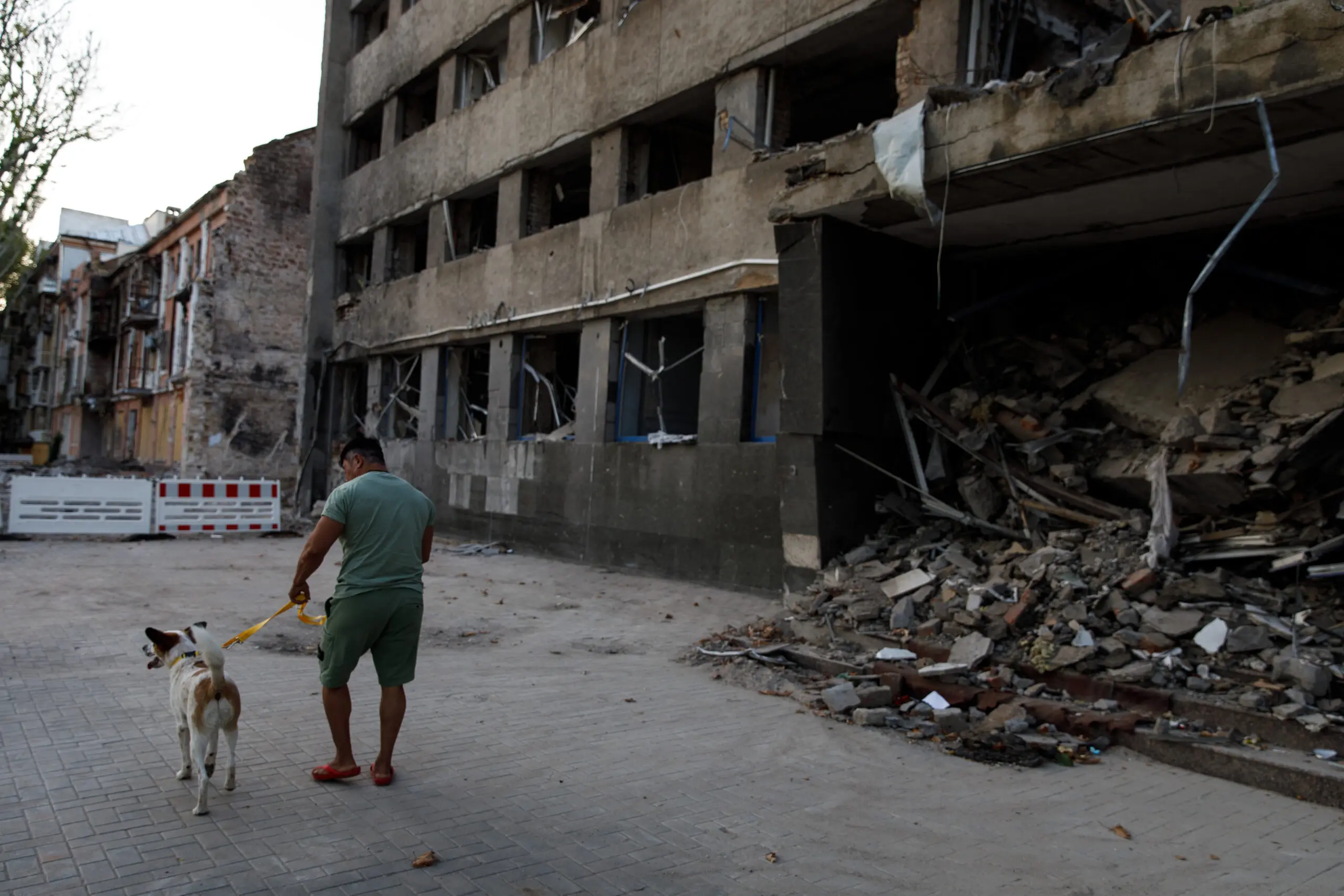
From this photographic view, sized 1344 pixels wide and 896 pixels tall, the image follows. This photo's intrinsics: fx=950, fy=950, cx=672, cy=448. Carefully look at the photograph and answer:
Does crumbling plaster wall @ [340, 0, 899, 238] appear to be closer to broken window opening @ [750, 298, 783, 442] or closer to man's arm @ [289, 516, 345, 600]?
broken window opening @ [750, 298, 783, 442]

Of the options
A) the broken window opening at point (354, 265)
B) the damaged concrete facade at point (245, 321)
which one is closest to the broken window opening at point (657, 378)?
the broken window opening at point (354, 265)

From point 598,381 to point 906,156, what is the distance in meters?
7.35

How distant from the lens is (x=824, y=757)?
5121 millimetres

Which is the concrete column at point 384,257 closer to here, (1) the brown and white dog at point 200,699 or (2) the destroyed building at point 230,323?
(2) the destroyed building at point 230,323

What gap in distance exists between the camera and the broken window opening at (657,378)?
13.8 metres

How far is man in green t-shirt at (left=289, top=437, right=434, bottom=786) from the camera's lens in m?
4.22

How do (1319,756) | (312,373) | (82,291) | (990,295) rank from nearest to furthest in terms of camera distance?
1. (1319,756)
2. (990,295)
3. (312,373)
4. (82,291)

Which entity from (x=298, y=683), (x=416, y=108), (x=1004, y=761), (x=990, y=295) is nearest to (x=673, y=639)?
(x=298, y=683)

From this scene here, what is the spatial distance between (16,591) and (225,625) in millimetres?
3139

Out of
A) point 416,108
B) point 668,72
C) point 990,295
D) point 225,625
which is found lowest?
point 225,625

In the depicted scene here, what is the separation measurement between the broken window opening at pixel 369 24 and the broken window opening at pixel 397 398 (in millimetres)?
8282

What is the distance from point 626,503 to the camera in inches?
520

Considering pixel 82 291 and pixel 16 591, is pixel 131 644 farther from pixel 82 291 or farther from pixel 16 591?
pixel 82 291

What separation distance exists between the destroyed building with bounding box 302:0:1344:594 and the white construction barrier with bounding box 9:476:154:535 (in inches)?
191
